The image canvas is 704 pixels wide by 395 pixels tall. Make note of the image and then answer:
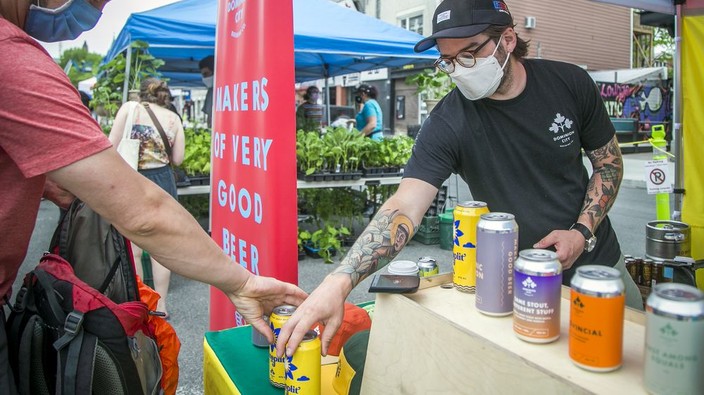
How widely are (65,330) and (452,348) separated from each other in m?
1.05

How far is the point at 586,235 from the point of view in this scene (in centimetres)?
210

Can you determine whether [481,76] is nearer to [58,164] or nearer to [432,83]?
[58,164]

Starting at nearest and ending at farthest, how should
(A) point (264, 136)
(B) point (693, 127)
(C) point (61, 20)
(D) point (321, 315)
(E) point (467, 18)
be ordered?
(C) point (61, 20)
(D) point (321, 315)
(E) point (467, 18)
(A) point (264, 136)
(B) point (693, 127)

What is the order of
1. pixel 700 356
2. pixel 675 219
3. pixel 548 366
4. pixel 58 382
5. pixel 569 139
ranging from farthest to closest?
pixel 675 219
pixel 569 139
pixel 58 382
pixel 548 366
pixel 700 356

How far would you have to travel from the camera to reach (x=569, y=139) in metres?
2.17

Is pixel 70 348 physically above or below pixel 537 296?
below

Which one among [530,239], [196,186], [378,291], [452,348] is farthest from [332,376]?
[196,186]

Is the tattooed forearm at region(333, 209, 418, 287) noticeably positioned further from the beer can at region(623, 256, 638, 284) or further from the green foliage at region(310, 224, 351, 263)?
the green foliage at region(310, 224, 351, 263)

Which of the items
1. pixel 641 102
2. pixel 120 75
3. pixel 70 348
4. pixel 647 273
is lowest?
pixel 647 273

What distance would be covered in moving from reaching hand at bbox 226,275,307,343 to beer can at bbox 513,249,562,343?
32.8 inches

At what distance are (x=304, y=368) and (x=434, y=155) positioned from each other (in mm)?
1018

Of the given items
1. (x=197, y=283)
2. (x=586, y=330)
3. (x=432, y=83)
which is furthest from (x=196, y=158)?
(x=586, y=330)

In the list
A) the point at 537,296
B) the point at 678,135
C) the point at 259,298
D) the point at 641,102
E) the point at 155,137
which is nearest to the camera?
the point at 537,296

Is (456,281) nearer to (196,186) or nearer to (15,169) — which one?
(15,169)
